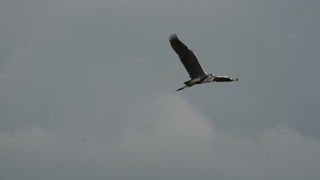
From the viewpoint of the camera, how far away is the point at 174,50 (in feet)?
638

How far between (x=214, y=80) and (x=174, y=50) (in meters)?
6.42

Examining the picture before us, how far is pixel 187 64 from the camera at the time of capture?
19525 cm

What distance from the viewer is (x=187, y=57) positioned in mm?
194625

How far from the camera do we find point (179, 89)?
633 ft

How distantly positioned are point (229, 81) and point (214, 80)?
1946 millimetres

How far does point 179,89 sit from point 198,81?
11.4ft

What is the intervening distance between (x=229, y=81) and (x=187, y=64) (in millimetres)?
6356

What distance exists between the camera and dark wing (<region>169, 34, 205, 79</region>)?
194m

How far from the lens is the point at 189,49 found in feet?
636

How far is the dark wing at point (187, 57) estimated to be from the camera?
193875mm

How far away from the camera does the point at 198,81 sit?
7707 inches

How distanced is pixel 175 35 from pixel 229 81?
935 centimetres
